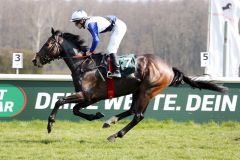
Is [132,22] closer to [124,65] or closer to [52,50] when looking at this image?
[52,50]

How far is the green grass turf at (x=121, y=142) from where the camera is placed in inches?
299

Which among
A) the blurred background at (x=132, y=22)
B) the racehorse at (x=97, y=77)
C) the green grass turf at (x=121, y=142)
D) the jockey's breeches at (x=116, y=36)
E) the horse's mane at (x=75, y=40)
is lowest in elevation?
the blurred background at (x=132, y=22)

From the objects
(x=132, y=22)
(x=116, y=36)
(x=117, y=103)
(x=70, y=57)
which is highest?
(x=116, y=36)

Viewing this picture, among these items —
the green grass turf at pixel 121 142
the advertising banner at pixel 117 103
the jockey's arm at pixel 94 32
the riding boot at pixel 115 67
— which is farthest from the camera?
the advertising banner at pixel 117 103

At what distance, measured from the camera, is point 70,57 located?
362 inches

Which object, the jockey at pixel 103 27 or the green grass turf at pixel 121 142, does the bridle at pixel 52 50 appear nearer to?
the jockey at pixel 103 27

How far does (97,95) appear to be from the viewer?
356 inches

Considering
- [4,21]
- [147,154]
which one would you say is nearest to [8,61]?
[4,21]

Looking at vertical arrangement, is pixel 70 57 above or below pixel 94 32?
below

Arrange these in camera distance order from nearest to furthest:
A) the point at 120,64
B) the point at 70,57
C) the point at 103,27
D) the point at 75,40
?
the point at 103,27, the point at 120,64, the point at 70,57, the point at 75,40

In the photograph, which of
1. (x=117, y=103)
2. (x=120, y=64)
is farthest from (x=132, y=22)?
(x=120, y=64)

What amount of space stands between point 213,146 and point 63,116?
4268 mm

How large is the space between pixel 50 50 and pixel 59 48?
14 cm

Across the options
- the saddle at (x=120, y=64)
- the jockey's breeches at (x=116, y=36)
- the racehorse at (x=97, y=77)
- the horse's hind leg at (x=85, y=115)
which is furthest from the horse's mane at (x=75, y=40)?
the horse's hind leg at (x=85, y=115)
